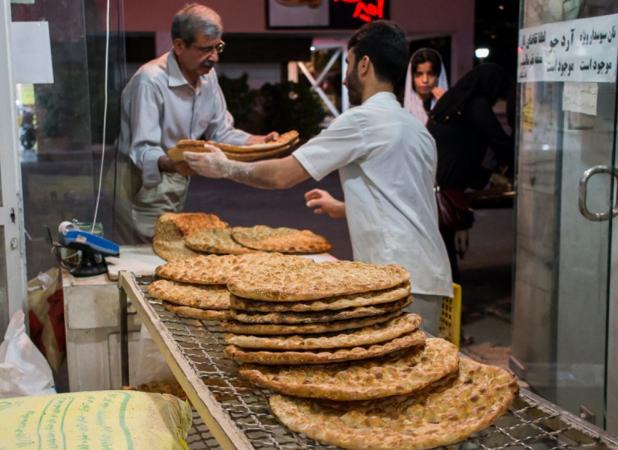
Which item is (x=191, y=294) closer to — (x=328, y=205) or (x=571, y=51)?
(x=328, y=205)

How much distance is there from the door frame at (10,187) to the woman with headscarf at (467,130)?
2953 mm

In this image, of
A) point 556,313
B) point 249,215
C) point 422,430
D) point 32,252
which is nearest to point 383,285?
point 422,430

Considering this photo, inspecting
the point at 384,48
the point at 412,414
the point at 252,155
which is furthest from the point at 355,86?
the point at 412,414

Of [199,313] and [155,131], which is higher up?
[155,131]

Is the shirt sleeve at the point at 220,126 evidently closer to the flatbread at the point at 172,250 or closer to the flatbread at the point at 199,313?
the flatbread at the point at 172,250

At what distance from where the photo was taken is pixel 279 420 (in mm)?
1310

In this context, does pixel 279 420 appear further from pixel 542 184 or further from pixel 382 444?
pixel 542 184

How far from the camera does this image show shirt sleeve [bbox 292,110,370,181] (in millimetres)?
2633

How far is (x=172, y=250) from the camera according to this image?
281cm

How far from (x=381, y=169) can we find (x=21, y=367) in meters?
1.25

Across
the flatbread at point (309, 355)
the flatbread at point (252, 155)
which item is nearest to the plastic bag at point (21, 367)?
the flatbread at point (252, 155)

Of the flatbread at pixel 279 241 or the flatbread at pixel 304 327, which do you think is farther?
the flatbread at pixel 279 241

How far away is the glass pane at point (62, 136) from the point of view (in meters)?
3.03

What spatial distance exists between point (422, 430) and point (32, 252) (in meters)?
2.12
